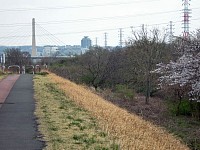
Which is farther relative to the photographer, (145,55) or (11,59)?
(11,59)

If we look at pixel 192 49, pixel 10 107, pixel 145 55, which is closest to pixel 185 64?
pixel 192 49

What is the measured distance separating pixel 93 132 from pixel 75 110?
4.67 metres

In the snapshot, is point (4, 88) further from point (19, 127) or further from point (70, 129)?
point (70, 129)

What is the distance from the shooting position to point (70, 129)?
11.4 m

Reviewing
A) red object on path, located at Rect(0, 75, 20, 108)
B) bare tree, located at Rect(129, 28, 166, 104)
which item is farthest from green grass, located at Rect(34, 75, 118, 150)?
bare tree, located at Rect(129, 28, 166, 104)

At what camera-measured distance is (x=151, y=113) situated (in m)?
27.9

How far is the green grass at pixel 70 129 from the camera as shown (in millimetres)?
9297

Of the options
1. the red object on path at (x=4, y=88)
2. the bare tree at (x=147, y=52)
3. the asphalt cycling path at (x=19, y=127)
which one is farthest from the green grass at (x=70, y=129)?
the bare tree at (x=147, y=52)

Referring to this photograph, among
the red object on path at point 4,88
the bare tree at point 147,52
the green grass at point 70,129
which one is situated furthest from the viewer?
the bare tree at point 147,52

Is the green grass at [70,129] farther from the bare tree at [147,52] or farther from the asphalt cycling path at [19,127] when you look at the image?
the bare tree at [147,52]

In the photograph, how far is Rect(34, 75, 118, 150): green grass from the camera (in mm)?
9297

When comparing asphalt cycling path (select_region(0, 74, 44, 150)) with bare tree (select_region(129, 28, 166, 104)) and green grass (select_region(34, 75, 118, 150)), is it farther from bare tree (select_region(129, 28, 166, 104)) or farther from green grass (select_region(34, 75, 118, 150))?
bare tree (select_region(129, 28, 166, 104))

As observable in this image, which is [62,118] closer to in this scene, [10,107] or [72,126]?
[72,126]

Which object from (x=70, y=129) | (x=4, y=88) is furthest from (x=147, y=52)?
(x=70, y=129)
